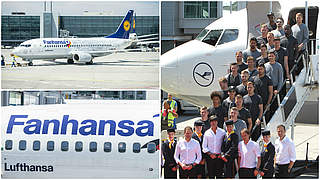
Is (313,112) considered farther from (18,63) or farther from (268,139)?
(18,63)

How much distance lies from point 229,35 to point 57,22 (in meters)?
11.2

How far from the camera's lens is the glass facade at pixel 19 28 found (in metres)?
17.2

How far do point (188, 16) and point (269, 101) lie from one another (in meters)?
15.2

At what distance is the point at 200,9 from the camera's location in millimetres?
24484

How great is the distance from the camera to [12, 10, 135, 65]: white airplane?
20.2 m

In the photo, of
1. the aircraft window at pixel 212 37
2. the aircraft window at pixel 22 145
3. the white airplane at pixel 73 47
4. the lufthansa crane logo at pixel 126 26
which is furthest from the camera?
the lufthansa crane logo at pixel 126 26

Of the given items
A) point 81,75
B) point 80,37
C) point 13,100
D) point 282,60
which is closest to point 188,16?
point 80,37

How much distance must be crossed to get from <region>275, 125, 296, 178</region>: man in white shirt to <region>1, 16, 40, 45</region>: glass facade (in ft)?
40.4

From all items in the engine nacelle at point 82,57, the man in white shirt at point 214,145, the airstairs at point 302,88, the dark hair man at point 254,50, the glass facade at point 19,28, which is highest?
the glass facade at point 19,28

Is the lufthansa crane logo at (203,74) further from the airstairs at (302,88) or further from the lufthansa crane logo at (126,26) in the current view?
the lufthansa crane logo at (126,26)

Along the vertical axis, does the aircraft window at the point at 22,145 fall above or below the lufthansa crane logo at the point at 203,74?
below

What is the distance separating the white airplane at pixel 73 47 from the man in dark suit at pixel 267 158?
1430 cm

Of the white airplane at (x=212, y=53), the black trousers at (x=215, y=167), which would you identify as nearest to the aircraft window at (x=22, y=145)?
the white airplane at (x=212, y=53)

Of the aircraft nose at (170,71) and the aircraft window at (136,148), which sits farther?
the aircraft nose at (170,71)
